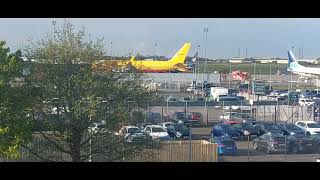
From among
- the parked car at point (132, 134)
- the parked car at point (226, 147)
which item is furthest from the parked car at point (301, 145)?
the parked car at point (132, 134)

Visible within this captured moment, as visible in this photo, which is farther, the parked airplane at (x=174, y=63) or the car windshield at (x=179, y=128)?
the parked airplane at (x=174, y=63)

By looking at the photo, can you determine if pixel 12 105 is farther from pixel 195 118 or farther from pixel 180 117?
pixel 180 117

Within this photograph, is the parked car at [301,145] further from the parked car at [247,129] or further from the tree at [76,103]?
the tree at [76,103]

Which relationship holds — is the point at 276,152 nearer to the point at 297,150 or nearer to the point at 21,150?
the point at 297,150

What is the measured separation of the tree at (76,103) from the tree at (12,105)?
21 cm

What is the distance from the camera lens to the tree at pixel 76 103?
22.8 feet

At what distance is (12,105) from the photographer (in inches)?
263

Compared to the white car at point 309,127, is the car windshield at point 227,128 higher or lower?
higher

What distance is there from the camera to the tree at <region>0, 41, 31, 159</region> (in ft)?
20.5

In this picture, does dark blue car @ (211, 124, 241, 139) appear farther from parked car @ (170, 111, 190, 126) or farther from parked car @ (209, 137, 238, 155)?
parked car @ (209, 137, 238, 155)

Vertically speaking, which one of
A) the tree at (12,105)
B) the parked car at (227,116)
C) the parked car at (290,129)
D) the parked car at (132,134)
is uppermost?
the tree at (12,105)

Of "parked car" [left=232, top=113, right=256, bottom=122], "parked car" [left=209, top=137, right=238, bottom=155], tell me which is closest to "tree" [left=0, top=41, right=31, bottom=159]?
"parked car" [left=209, top=137, right=238, bottom=155]

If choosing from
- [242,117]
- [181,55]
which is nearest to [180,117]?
[242,117]

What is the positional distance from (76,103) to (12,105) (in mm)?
895
